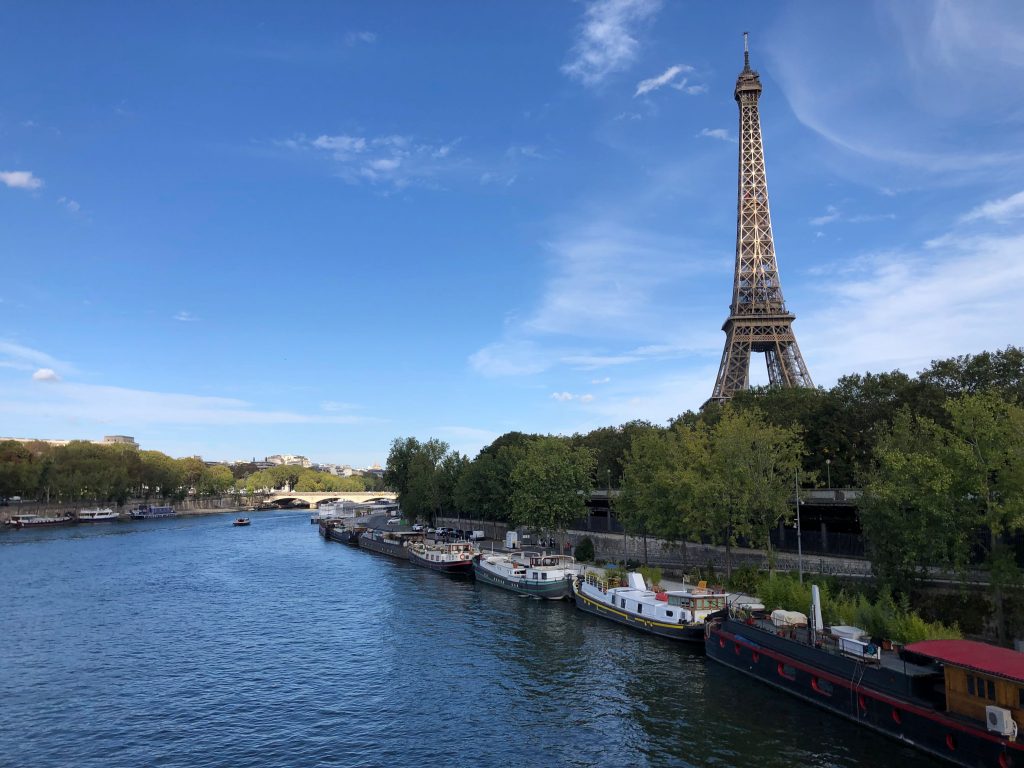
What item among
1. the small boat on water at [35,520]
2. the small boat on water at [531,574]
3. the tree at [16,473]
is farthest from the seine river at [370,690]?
the small boat on water at [35,520]

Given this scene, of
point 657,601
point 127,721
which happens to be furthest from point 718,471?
point 127,721

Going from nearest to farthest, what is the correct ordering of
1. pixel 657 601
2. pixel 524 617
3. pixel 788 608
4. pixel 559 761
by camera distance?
1. pixel 559 761
2. pixel 788 608
3. pixel 657 601
4. pixel 524 617

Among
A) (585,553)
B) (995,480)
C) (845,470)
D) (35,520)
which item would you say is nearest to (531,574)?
(585,553)

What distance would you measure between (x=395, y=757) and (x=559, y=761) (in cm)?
684

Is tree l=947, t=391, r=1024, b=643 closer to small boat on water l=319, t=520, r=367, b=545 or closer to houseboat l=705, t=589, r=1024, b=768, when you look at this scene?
houseboat l=705, t=589, r=1024, b=768

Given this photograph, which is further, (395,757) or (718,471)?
(718,471)

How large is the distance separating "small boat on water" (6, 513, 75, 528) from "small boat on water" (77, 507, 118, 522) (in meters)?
2.88

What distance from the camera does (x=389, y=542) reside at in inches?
4272

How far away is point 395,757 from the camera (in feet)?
93.7

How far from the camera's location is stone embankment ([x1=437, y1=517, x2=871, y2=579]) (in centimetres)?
5184

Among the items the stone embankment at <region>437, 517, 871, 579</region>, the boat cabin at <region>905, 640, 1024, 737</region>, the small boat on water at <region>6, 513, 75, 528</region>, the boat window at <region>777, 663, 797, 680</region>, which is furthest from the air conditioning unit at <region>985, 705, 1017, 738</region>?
the small boat on water at <region>6, 513, 75, 528</region>

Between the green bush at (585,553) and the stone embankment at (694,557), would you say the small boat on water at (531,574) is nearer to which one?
the green bush at (585,553)

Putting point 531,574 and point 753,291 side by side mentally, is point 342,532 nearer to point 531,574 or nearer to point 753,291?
point 531,574

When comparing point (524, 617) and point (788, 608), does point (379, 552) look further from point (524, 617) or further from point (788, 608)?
point (788, 608)
